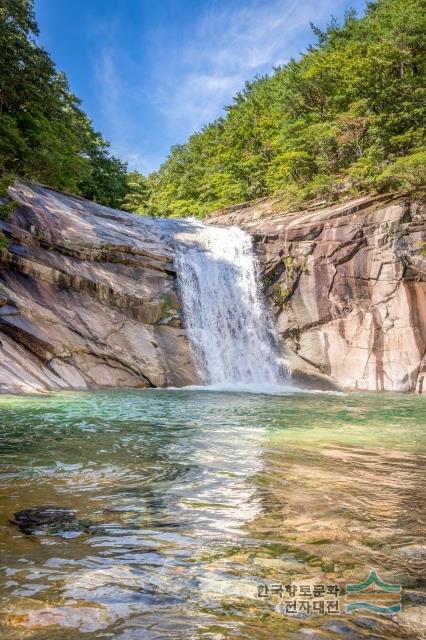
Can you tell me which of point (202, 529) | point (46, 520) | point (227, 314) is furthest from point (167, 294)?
point (202, 529)

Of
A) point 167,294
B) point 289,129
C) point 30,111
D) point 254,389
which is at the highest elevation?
point 289,129

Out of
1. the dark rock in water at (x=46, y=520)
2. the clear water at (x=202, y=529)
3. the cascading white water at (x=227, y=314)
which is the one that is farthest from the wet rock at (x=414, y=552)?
the cascading white water at (x=227, y=314)

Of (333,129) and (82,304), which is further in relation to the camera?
(333,129)

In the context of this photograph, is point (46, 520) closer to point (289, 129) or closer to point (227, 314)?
point (227, 314)

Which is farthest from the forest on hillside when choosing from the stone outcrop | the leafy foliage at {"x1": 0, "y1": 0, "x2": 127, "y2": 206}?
the stone outcrop

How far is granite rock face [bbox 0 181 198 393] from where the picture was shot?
15477 millimetres

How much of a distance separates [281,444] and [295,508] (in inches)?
117

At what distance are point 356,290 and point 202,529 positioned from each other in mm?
18711

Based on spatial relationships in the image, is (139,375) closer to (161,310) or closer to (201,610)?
(161,310)

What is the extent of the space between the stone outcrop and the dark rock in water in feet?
57.3

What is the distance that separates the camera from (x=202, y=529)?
359 cm

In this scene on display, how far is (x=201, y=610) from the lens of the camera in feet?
7.91

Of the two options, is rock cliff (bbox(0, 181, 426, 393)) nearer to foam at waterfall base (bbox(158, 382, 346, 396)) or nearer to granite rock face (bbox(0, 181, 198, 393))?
granite rock face (bbox(0, 181, 198, 393))

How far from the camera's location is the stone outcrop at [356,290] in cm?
1984
